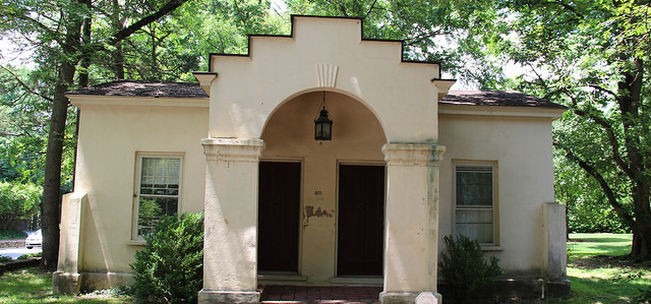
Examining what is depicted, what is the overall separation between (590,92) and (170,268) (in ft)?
43.5

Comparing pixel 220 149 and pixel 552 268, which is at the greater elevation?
pixel 220 149

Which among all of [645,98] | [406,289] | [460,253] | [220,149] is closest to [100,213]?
[220,149]

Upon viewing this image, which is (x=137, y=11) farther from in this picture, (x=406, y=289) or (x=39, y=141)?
Answer: (x=406, y=289)

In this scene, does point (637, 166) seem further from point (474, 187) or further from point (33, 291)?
point (33, 291)

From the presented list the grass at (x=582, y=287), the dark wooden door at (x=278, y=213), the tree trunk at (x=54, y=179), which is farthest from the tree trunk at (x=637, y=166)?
the tree trunk at (x=54, y=179)

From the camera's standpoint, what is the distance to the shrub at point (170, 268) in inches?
310

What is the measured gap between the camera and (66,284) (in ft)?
29.6

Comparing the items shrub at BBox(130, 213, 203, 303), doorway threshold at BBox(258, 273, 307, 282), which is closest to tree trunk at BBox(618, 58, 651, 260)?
doorway threshold at BBox(258, 273, 307, 282)

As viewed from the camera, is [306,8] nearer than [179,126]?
No

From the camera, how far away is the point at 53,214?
12.4 m

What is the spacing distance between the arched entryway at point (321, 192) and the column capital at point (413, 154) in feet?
7.10

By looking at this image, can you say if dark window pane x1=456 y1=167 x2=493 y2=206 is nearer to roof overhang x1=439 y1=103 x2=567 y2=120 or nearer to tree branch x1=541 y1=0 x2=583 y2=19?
roof overhang x1=439 y1=103 x2=567 y2=120

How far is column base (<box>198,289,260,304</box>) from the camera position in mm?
7387

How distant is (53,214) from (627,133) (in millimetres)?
15252
